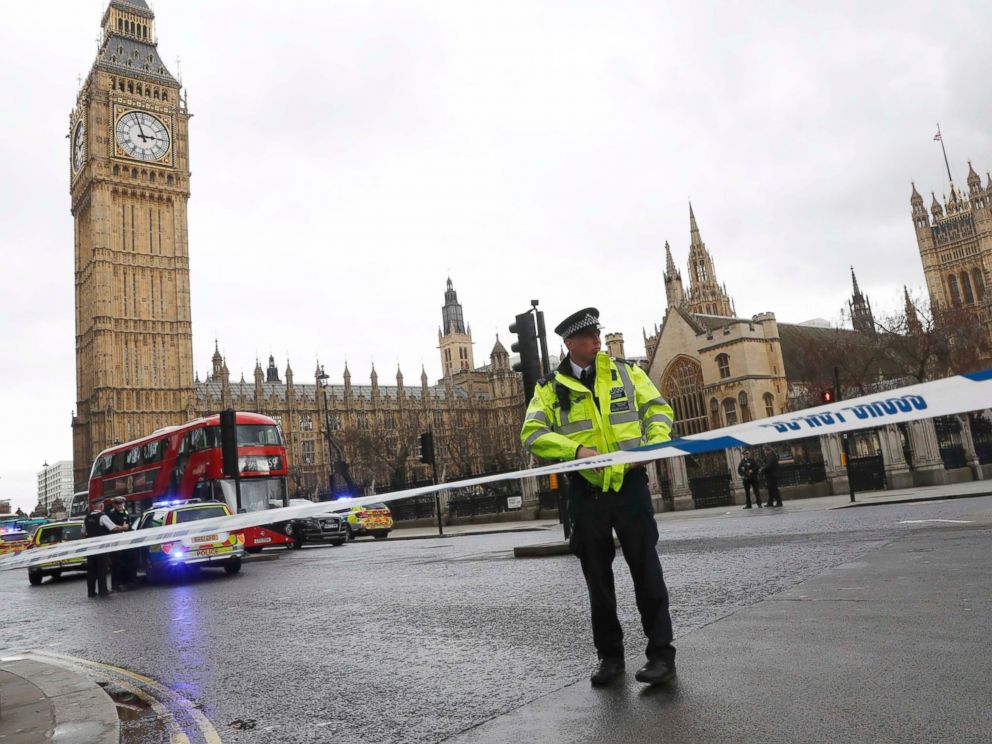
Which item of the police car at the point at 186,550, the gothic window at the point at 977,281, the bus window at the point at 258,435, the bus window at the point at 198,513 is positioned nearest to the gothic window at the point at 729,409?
the bus window at the point at 258,435

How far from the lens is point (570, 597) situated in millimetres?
6629

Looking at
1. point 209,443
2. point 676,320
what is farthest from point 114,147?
point 209,443

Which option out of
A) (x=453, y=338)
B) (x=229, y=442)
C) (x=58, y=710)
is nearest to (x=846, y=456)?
(x=229, y=442)

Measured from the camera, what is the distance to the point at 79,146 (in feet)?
245

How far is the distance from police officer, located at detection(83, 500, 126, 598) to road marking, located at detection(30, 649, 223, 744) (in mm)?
4940

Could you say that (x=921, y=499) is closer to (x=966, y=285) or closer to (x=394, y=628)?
(x=394, y=628)

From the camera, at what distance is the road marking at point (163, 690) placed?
365cm

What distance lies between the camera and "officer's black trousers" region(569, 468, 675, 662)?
12.2 ft

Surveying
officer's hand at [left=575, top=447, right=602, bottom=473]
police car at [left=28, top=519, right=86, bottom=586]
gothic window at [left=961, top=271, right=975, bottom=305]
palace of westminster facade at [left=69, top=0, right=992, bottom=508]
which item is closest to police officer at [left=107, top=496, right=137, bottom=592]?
police car at [left=28, top=519, right=86, bottom=586]

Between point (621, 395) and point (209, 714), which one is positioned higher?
point (621, 395)

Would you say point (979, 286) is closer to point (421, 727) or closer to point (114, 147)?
point (114, 147)

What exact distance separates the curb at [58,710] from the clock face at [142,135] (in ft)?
252

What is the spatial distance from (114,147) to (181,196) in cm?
697

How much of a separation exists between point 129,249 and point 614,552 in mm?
77378
